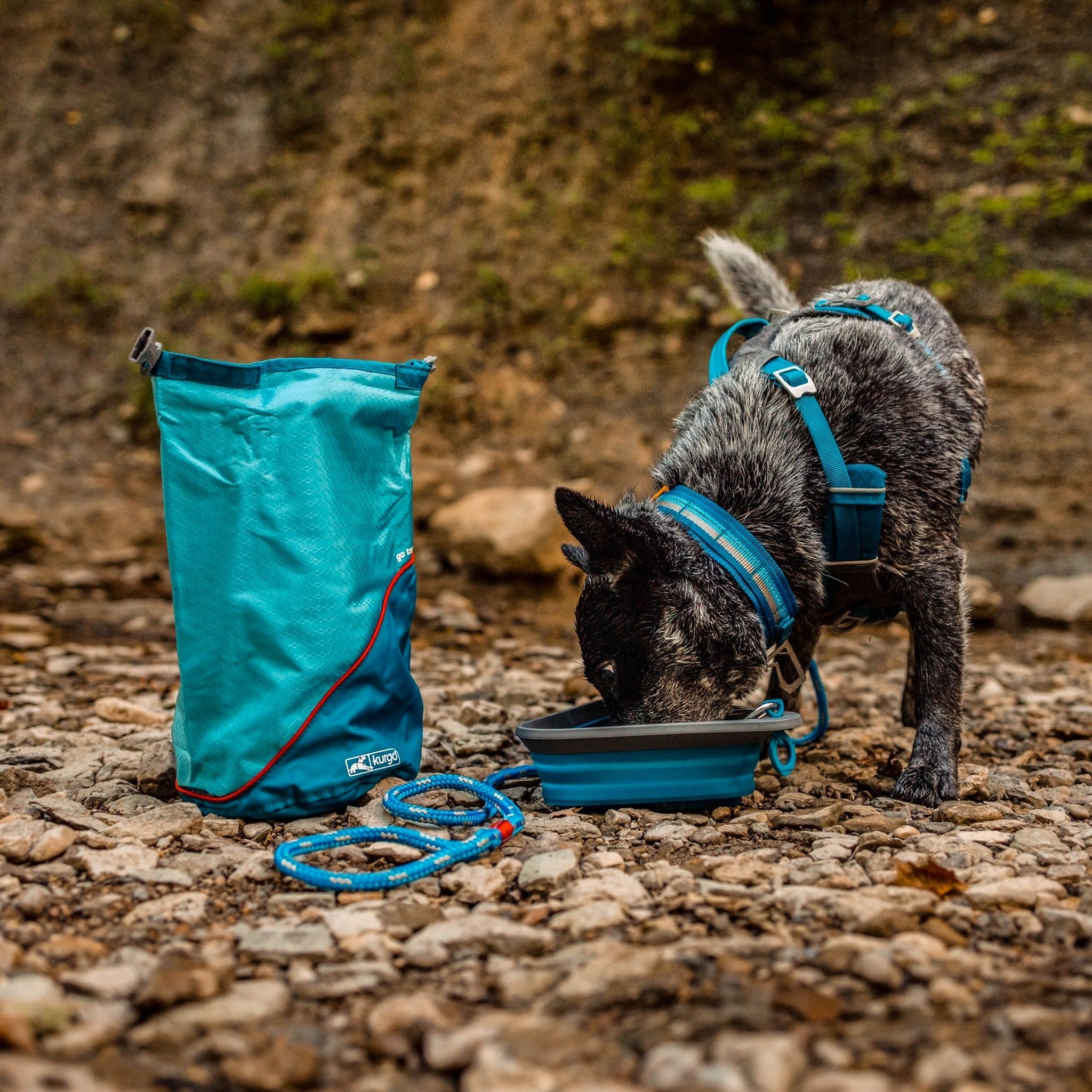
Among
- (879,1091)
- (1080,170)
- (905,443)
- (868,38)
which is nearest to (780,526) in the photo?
(905,443)

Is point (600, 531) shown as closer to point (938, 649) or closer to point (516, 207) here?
point (938, 649)

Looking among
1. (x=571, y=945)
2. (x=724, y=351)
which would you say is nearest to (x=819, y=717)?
(x=724, y=351)

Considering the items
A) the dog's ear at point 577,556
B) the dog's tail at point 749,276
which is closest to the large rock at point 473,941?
the dog's ear at point 577,556

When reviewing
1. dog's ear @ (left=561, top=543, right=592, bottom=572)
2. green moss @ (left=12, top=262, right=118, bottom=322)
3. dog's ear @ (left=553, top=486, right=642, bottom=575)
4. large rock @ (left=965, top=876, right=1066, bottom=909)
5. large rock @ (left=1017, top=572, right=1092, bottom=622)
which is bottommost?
large rock @ (left=965, top=876, right=1066, bottom=909)

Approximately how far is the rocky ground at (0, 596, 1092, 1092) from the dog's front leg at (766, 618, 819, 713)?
350mm

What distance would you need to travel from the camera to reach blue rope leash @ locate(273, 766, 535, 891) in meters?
2.54

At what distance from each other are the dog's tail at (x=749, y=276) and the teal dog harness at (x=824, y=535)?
1.31m

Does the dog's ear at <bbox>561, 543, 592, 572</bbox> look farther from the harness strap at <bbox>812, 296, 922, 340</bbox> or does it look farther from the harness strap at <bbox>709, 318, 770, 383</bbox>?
the harness strap at <bbox>812, 296, 922, 340</bbox>

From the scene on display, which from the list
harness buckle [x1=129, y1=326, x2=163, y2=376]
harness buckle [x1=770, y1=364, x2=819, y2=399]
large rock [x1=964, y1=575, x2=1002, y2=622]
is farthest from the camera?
large rock [x1=964, y1=575, x2=1002, y2=622]

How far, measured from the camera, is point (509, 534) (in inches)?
282

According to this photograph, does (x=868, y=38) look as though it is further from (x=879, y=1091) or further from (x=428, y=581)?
(x=879, y=1091)

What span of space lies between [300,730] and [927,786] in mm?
2155

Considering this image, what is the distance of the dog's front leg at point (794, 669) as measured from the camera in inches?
151

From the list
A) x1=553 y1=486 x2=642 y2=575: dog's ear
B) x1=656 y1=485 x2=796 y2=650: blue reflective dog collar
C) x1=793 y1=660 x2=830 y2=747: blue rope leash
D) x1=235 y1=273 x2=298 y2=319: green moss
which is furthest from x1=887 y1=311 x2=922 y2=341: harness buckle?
x1=235 y1=273 x2=298 y2=319: green moss
